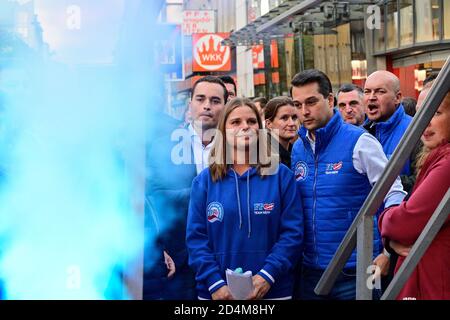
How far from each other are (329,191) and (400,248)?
2.15 ft

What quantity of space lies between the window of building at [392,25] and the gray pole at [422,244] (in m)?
12.0

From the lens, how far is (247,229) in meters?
3.38

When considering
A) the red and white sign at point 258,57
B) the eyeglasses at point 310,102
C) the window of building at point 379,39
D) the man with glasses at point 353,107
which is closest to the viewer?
the eyeglasses at point 310,102


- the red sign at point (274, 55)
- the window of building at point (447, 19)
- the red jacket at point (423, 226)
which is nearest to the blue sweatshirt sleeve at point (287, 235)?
the red jacket at point (423, 226)

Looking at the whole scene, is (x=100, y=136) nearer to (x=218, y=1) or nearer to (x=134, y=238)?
(x=134, y=238)

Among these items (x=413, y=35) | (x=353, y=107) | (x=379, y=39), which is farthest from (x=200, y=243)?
(x=379, y=39)

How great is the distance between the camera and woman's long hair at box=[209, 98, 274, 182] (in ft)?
11.3

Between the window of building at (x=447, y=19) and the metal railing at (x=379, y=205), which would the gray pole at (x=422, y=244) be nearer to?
the metal railing at (x=379, y=205)

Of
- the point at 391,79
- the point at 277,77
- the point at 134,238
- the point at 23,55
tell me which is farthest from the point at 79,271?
the point at 277,77

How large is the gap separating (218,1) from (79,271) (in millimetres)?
23242

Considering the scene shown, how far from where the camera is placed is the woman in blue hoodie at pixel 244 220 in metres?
3.36

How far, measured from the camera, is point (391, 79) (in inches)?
194

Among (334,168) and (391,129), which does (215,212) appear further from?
(391,129)

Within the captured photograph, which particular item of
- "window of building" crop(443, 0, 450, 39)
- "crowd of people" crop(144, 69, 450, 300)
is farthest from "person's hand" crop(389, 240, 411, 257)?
"window of building" crop(443, 0, 450, 39)
